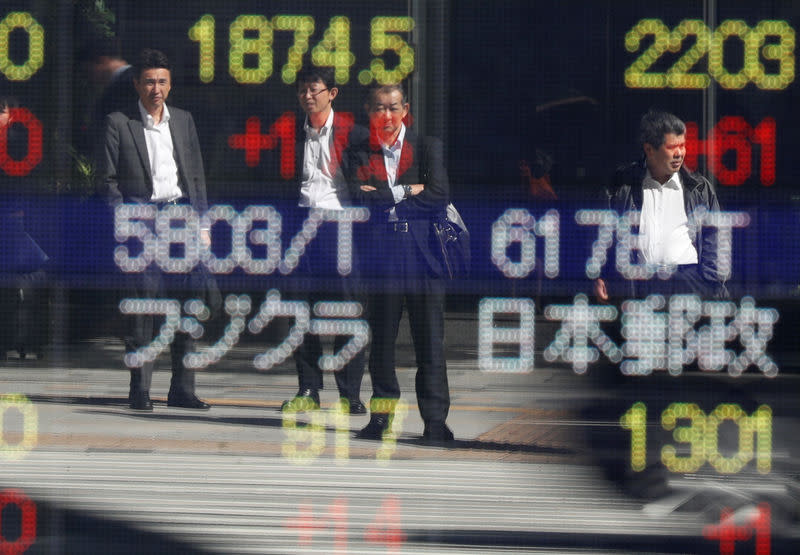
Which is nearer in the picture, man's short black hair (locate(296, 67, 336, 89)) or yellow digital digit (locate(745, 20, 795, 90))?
yellow digital digit (locate(745, 20, 795, 90))

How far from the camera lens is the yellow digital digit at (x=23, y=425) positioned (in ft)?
21.2

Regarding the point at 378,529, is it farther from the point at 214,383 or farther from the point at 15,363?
the point at 15,363

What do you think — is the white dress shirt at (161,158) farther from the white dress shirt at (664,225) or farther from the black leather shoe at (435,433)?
the white dress shirt at (664,225)

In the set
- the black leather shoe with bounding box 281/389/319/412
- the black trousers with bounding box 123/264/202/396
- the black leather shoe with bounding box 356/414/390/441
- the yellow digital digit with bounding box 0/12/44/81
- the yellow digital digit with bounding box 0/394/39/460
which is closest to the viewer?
the black trousers with bounding box 123/264/202/396

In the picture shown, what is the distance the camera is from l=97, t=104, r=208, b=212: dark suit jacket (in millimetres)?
5691

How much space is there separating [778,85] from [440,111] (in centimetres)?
122

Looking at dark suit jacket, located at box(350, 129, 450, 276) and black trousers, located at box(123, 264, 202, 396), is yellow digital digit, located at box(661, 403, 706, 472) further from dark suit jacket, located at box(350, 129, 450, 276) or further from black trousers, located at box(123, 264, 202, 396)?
black trousers, located at box(123, 264, 202, 396)

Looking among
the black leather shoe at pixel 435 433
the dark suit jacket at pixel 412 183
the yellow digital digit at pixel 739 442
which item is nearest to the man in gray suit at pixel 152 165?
the dark suit jacket at pixel 412 183

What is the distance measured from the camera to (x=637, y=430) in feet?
19.5

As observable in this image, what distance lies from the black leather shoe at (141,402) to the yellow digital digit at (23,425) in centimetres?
47

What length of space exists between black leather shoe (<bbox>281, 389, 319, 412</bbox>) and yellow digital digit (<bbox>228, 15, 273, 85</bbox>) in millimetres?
1233

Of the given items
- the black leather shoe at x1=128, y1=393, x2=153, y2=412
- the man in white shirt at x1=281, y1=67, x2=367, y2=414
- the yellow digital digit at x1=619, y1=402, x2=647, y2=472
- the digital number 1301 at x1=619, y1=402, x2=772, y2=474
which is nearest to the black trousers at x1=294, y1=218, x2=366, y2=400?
the man in white shirt at x1=281, y1=67, x2=367, y2=414

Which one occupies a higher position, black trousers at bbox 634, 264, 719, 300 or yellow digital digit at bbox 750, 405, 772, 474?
black trousers at bbox 634, 264, 719, 300

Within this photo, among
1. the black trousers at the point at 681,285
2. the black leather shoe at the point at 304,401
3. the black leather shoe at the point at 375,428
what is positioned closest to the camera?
the black trousers at the point at 681,285
